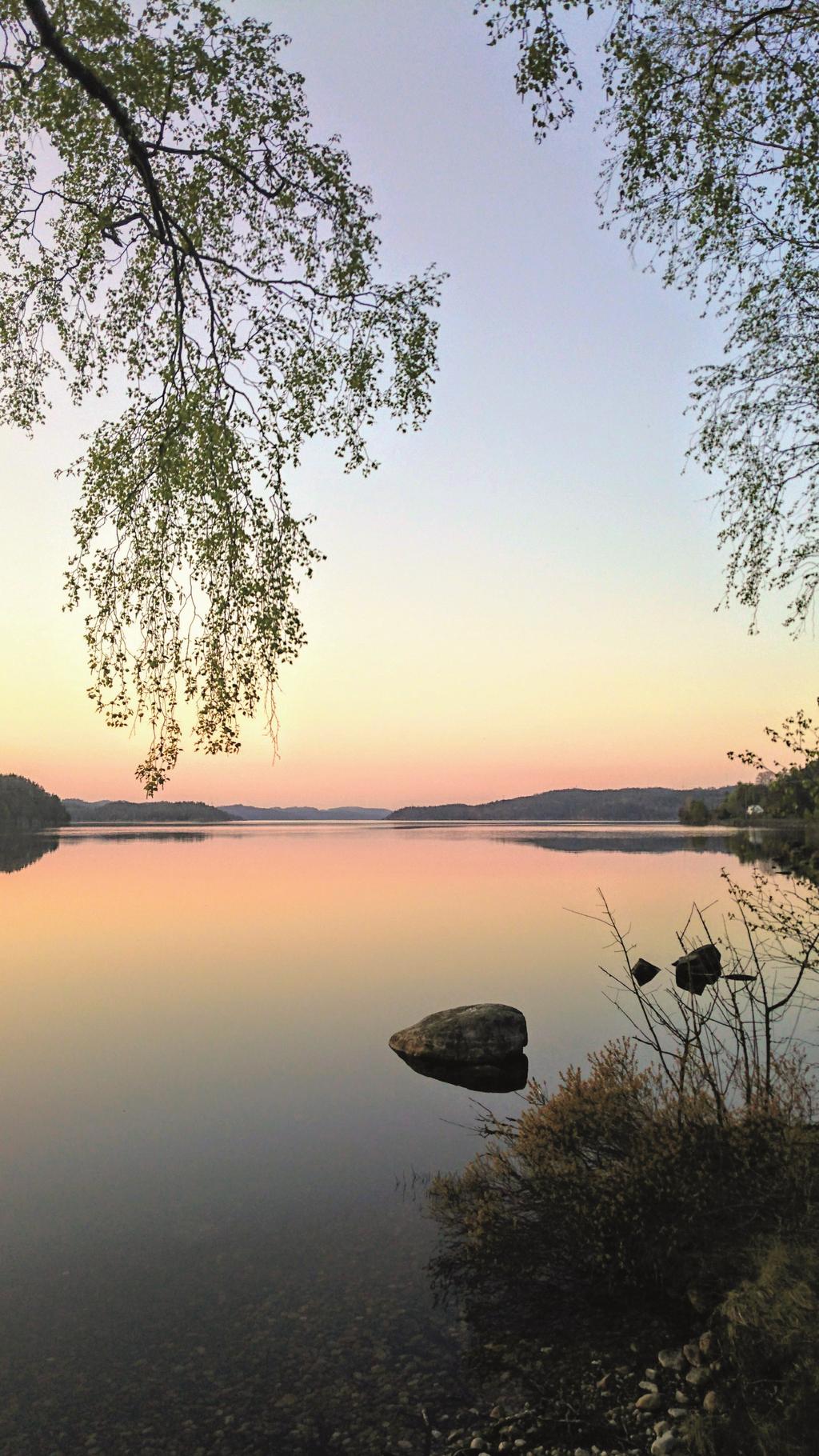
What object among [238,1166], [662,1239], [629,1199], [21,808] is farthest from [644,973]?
[21,808]

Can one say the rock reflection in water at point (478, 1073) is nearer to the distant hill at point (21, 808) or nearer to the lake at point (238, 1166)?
the lake at point (238, 1166)

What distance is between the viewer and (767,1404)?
5434mm

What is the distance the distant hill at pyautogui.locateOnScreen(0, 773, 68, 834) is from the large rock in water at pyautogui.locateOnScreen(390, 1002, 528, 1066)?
15937cm

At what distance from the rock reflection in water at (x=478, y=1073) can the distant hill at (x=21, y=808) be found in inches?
6291

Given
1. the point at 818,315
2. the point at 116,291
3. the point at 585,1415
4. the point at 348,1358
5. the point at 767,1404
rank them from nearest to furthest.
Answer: the point at 767,1404
the point at 585,1415
the point at 348,1358
the point at 818,315
the point at 116,291

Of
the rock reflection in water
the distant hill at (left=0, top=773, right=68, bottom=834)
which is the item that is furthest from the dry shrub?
the distant hill at (left=0, top=773, right=68, bottom=834)

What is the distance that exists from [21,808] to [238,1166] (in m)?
186

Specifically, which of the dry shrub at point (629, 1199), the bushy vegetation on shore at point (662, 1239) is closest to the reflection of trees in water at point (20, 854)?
the dry shrub at point (629, 1199)

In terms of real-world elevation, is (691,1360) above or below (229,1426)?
above

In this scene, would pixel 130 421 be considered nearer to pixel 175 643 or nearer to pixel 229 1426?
pixel 175 643

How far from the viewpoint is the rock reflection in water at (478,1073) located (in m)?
14.7

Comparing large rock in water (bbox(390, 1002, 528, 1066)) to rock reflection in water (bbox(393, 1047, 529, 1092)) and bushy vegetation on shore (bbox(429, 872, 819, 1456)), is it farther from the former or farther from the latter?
bushy vegetation on shore (bbox(429, 872, 819, 1456))

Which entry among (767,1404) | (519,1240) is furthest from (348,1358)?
(767,1404)

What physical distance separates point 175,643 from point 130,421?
248 cm
